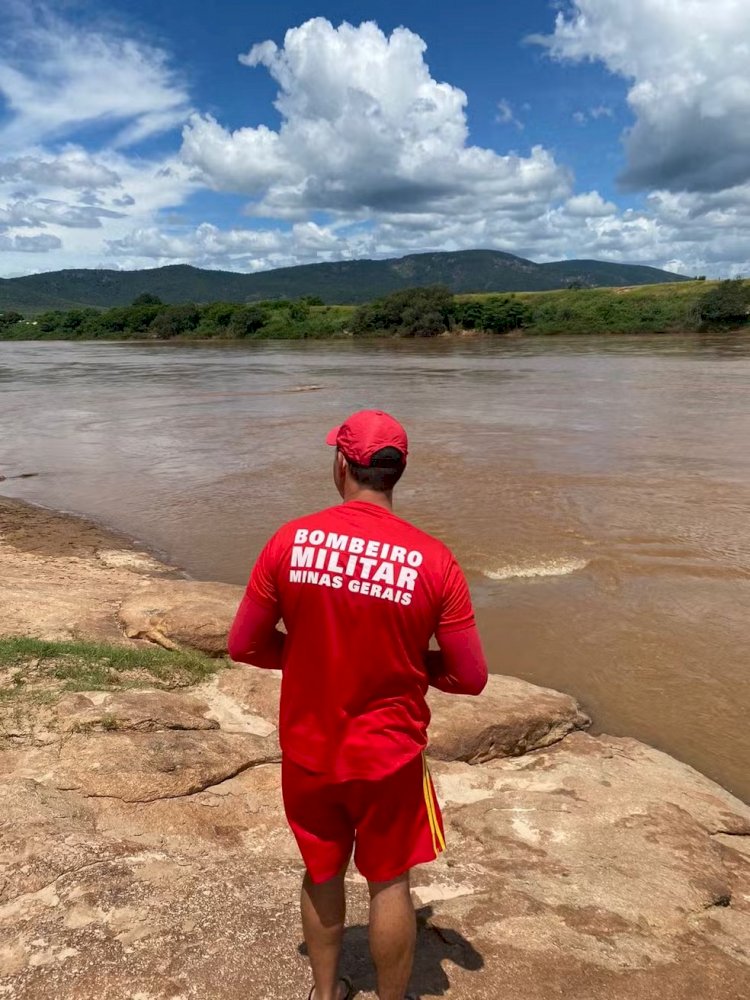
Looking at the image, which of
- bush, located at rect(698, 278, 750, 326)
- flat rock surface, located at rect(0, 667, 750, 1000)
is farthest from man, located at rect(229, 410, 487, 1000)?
bush, located at rect(698, 278, 750, 326)

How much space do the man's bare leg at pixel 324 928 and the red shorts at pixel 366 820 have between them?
8cm

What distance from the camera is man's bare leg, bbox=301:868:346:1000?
2461mm

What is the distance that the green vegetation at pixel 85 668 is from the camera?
184 inches

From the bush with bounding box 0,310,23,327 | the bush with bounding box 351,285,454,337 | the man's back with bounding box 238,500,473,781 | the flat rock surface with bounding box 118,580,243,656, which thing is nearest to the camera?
the man's back with bounding box 238,500,473,781

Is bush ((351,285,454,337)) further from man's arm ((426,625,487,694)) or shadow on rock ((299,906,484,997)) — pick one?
man's arm ((426,625,487,694))

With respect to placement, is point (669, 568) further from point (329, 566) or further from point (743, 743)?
point (329, 566)

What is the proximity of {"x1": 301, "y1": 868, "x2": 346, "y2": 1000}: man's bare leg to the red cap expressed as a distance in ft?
4.48

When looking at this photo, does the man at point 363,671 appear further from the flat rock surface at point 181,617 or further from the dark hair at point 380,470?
the flat rock surface at point 181,617

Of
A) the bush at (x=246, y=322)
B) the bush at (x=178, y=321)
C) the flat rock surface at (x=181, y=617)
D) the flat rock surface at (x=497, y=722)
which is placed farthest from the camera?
the bush at (x=178, y=321)

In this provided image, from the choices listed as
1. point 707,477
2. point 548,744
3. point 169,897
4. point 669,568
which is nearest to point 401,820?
point 169,897

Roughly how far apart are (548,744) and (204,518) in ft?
28.1

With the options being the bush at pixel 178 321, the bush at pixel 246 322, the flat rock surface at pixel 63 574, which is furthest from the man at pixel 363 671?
the bush at pixel 178 321

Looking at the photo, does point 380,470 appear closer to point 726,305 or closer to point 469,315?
point 726,305

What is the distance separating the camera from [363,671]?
7.40ft
